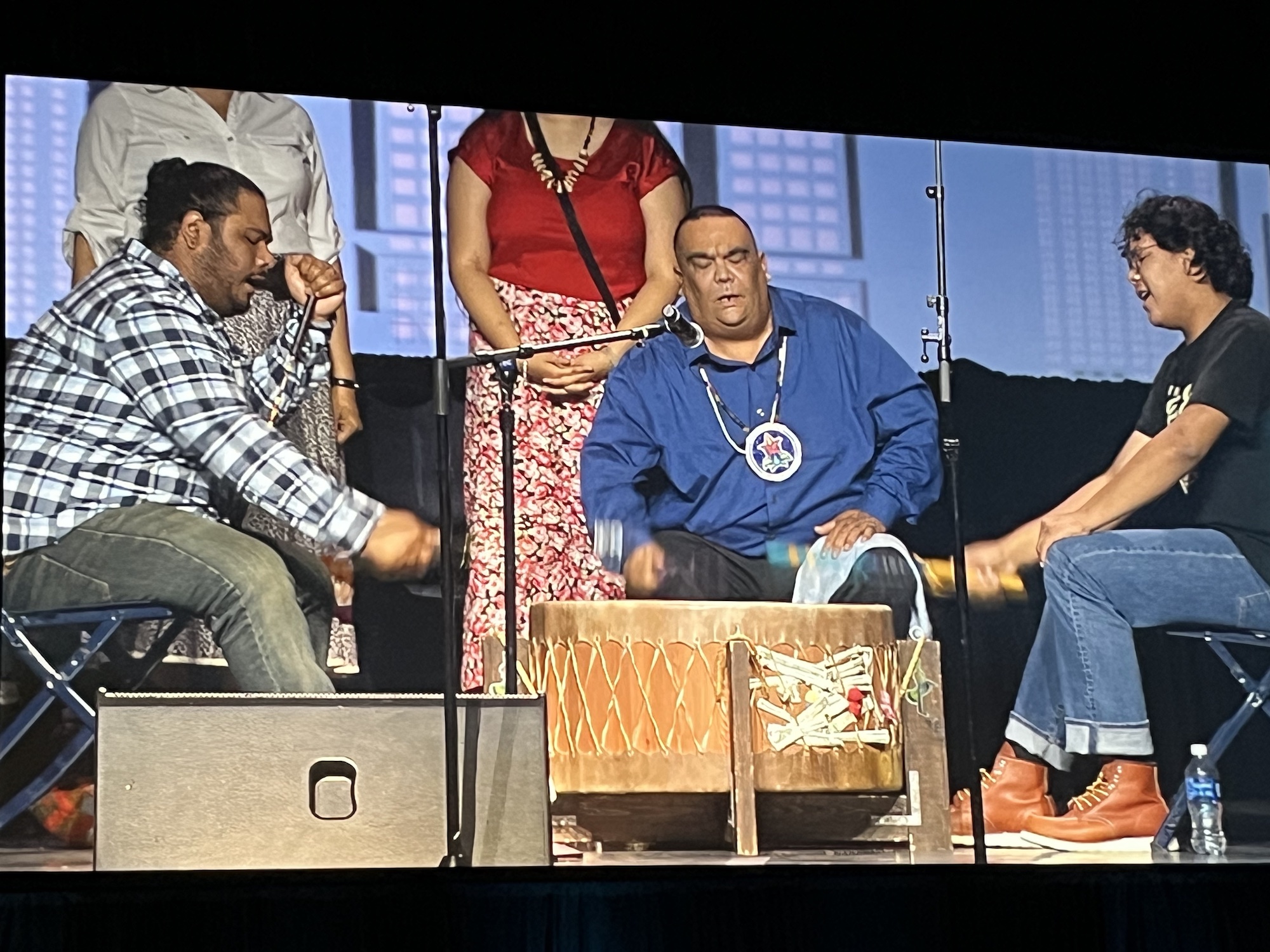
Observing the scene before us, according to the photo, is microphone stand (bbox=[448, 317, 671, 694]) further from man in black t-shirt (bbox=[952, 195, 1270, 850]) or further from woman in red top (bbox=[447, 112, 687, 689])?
man in black t-shirt (bbox=[952, 195, 1270, 850])

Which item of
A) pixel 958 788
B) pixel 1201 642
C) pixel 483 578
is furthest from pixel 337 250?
pixel 1201 642

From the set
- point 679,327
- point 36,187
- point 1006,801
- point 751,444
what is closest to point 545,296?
point 679,327

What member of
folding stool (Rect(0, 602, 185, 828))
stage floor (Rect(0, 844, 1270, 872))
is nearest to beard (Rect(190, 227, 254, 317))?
folding stool (Rect(0, 602, 185, 828))

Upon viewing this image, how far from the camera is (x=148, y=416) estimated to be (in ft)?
12.9

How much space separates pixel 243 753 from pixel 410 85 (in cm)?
156

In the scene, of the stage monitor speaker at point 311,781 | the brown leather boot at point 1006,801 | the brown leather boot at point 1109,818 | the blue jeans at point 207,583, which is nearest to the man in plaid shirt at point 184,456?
the blue jeans at point 207,583

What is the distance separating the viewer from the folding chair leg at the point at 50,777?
3.73 meters

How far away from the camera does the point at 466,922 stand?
4020 millimetres

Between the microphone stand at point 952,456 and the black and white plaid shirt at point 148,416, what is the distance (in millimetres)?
1297

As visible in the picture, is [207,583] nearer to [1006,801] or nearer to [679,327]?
[679,327]

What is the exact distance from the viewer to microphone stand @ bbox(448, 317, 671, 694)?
4.00 metres

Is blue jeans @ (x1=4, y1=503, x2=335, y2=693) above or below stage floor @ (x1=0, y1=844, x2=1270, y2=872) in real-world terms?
above

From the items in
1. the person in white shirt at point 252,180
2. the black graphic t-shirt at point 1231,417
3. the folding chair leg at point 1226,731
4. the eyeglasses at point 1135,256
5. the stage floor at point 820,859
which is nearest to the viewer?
the stage floor at point 820,859

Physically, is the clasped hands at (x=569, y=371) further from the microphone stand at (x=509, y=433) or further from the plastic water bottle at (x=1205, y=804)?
the plastic water bottle at (x=1205, y=804)
